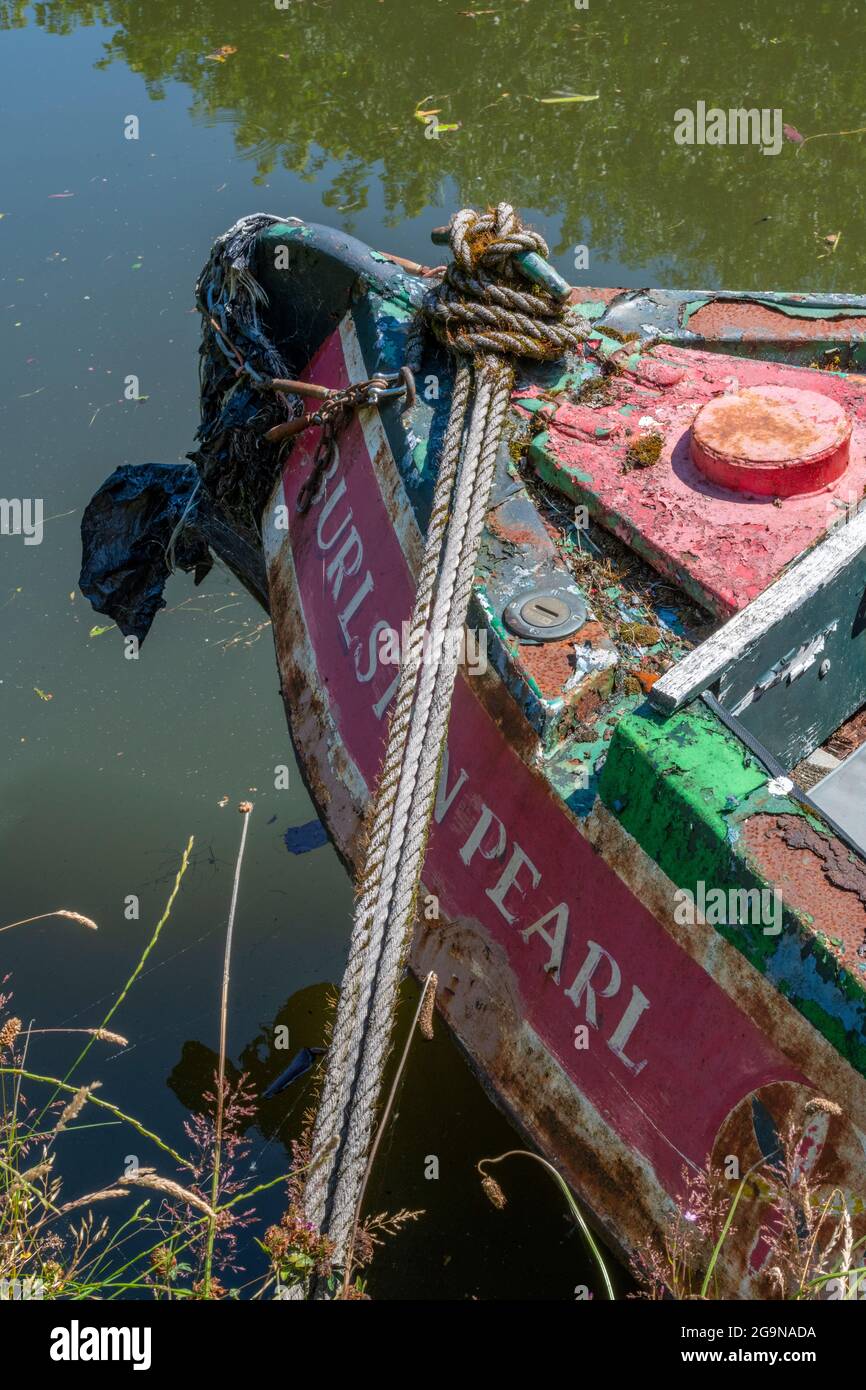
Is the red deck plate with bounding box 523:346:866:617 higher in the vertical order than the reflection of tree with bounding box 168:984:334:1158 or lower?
higher

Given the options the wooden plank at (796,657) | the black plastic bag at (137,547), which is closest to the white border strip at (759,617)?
the wooden plank at (796,657)

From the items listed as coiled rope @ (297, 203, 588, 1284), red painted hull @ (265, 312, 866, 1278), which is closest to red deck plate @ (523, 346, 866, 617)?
coiled rope @ (297, 203, 588, 1284)

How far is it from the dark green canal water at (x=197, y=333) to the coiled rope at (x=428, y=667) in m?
1.31

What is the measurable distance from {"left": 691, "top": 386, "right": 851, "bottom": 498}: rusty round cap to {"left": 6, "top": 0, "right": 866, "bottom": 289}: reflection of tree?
136 inches

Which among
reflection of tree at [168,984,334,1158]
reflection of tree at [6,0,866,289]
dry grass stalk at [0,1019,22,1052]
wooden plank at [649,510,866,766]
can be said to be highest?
reflection of tree at [6,0,866,289]

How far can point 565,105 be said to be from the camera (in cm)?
742

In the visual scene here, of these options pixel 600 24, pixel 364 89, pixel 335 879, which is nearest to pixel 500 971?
pixel 335 879

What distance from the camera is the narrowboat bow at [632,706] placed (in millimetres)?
2254

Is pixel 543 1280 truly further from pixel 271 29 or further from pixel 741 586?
pixel 271 29

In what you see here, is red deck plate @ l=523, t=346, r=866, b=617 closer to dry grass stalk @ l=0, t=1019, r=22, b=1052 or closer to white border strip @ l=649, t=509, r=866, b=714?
white border strip @ l=649, t=509, r=866, b=714

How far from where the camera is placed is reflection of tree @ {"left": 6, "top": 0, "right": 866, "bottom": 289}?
6520 mm

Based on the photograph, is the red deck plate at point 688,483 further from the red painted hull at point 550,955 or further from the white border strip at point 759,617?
the red painted hull at point 550,955

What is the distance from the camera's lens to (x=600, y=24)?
802 centimetres

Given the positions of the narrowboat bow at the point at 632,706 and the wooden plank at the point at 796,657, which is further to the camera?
the wooden plank at the point at 796,657
